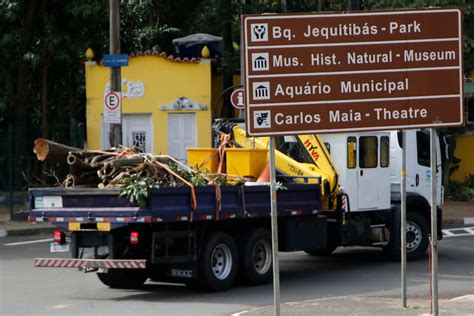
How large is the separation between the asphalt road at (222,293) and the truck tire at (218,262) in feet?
0.53

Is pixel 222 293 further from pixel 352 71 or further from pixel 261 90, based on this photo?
pixel 261 90

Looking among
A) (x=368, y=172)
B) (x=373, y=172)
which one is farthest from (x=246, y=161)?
(x=373, y=172)

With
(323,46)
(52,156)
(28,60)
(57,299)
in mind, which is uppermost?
(28,60)

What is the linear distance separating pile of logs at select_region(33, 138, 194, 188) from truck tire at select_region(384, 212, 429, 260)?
4944 millimetres

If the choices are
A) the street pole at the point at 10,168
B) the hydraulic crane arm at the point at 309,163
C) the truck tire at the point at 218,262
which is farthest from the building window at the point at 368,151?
the street pole at the point at 10,168

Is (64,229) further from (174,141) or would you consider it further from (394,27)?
(174,141)

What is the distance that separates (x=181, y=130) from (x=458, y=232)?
913 centimetres

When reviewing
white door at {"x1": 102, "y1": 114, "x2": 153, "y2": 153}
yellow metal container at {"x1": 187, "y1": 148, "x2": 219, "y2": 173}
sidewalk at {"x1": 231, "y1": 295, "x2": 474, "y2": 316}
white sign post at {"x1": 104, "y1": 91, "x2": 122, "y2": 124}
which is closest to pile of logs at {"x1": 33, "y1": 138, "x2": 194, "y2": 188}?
yellow metal container at {"x1": 187, "y1": 148, "x2": 219, "y2": 173}

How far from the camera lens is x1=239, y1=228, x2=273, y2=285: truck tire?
15.2m

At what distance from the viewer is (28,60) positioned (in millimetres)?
29391

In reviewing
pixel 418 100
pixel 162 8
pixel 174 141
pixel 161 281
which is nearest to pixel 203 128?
pixel 174 141

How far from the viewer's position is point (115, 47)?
23.3 m

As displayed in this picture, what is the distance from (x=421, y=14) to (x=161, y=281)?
661 cm

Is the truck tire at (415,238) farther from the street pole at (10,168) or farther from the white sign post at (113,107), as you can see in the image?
the street pole at (10,168)
